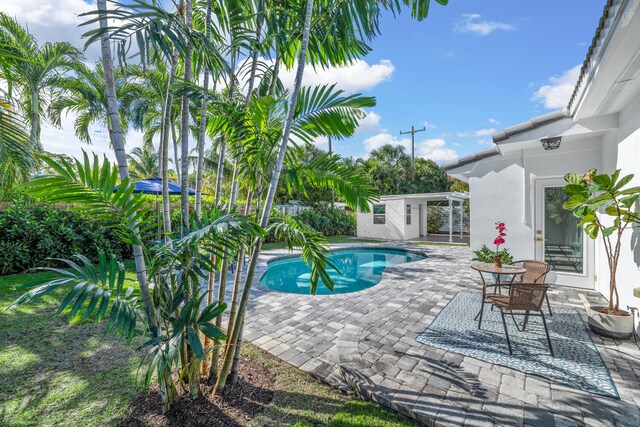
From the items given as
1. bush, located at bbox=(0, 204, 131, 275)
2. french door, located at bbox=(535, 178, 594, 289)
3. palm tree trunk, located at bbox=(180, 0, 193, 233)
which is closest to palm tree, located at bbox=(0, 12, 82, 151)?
bush, located at bbox=(0, 204, 131, 275)

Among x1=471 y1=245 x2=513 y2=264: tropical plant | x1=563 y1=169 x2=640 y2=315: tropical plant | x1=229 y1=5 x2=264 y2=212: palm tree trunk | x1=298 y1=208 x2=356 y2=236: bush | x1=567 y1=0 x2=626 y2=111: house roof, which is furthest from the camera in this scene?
x1=298 y1=208 x2=356 y2=236: bush

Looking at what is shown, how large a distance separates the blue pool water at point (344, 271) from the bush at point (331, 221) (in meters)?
4.74

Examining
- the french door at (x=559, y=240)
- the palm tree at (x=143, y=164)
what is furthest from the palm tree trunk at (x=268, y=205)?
the palm tree at (x=143, y=164)

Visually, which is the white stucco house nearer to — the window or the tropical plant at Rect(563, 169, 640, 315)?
the tropical plant at Rect(563, 169, 640, 315)

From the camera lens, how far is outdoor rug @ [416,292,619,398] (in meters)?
3.11

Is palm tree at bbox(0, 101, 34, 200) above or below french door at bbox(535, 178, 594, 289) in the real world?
above

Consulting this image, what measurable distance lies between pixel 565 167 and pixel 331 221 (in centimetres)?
1450

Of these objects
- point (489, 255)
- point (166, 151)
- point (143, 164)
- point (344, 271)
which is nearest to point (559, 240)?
point (489, 255)

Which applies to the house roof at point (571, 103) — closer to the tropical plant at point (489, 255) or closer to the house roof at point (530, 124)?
the house roof at point (530, 124)

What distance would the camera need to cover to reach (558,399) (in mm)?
2703

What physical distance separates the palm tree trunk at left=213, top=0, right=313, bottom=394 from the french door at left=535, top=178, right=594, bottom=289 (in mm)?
6349

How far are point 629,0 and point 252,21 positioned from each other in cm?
346

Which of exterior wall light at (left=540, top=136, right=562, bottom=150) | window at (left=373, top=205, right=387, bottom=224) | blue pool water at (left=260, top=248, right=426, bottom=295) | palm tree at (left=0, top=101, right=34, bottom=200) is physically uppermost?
exterior wall light at (left=540, top=136, right=562, bottom=150)

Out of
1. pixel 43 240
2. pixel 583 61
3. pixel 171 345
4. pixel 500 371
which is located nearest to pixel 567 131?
pixel 583 61
